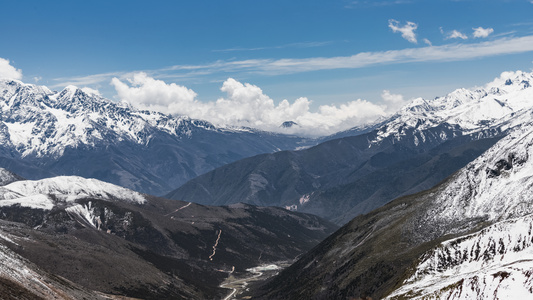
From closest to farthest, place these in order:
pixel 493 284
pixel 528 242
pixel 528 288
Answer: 1. pixel 528 288
2. pixel 493 284
3. pixel 528 242

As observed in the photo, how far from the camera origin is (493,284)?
163375 millimetres

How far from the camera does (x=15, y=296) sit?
200 meters

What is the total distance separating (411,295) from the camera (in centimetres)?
19962

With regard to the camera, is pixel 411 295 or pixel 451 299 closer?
pixel 451 299

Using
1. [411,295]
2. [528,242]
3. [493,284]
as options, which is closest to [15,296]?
[411,295]

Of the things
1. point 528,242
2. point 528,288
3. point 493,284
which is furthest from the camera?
point 528,242

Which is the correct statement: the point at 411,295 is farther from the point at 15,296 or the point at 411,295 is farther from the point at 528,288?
the point at 15,296

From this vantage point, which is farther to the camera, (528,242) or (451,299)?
(528,242)

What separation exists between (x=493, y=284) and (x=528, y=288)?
39.1ft

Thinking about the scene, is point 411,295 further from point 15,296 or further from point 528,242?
point 15,296

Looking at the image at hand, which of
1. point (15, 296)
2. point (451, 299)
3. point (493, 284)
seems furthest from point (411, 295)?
point (15, 296)

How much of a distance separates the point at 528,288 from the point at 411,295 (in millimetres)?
53061

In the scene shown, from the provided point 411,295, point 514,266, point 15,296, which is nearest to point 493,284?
point 514,266

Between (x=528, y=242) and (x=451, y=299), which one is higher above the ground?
(x=528, y=242)
